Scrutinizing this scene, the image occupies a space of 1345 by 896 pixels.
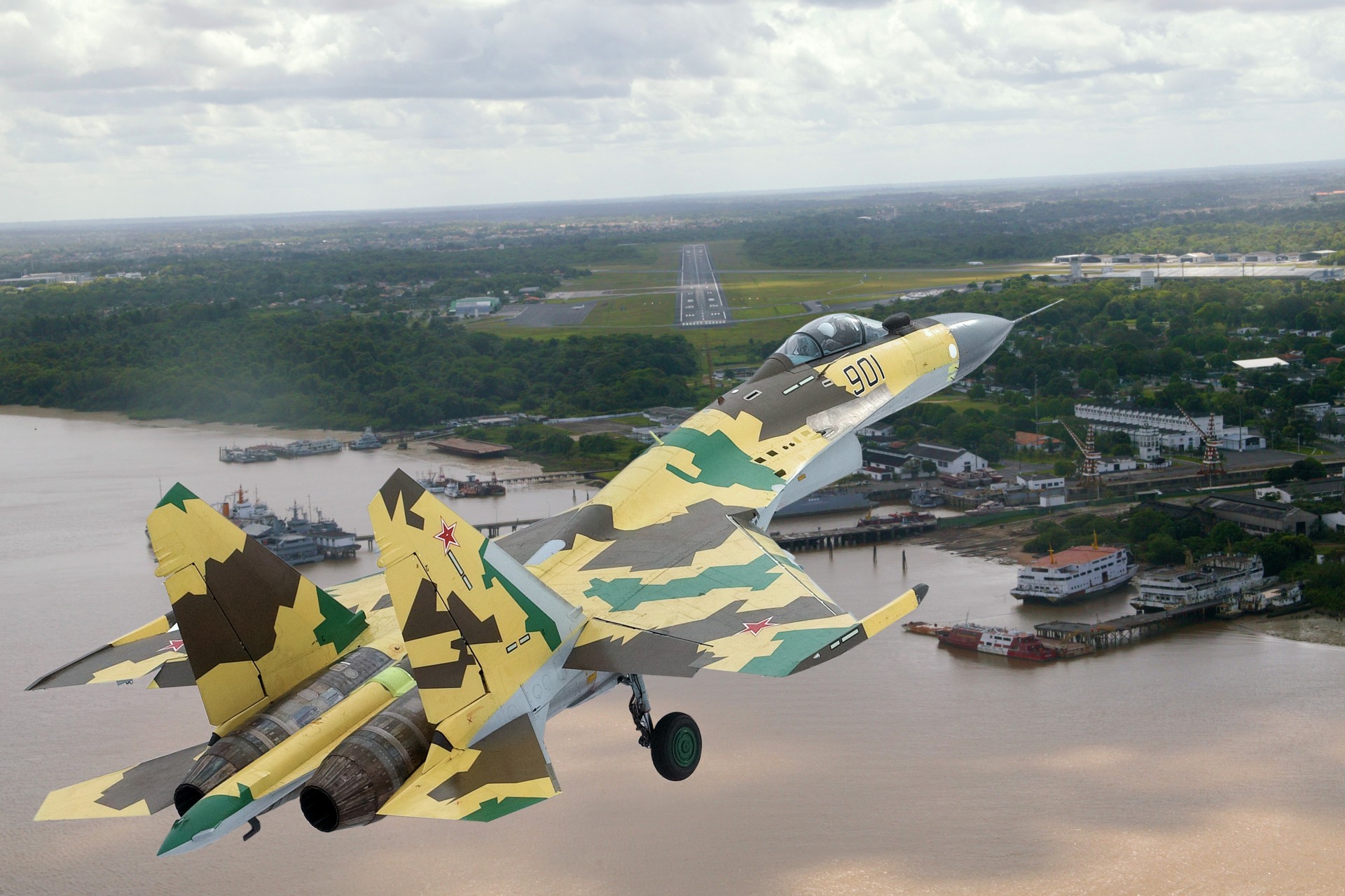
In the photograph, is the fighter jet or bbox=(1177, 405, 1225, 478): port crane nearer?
the fighter jet

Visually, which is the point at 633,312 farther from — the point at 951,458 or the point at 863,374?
the point at 863,374

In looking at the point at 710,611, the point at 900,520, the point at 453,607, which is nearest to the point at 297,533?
the point at 900,520

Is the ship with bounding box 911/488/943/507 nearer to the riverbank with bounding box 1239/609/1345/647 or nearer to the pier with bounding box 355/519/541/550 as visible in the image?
the riverbank with bounding box 1239/609/1345/647

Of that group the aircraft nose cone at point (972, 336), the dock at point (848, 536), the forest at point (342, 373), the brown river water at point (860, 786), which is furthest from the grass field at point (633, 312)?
the aircraft nose cone at point (972, 336)

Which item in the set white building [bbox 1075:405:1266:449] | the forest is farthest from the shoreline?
white building [bbox 1075:405:1266:449]

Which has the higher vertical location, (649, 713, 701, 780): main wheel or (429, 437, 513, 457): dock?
(649, 713, 701, 780): main wheel

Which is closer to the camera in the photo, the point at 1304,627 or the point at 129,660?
the point at 129,660

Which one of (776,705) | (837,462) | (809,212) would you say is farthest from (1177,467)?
(809,212)
